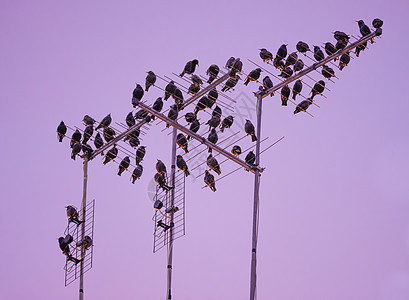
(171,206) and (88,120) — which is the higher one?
(88,120)

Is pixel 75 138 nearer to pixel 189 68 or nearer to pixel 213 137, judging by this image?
pixel 189 68

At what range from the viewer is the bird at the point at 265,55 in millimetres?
23766

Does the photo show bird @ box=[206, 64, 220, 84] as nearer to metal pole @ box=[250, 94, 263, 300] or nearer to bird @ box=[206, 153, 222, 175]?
bird @ box=[206, 153, 222, 175]

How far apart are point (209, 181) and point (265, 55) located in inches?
144

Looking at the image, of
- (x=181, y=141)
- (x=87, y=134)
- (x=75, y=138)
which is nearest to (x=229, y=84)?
(x=181, y=141)

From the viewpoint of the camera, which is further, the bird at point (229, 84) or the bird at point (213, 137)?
the bird at point (229, 84)

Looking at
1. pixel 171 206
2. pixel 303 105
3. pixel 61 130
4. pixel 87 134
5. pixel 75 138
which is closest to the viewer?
pixel 171 206

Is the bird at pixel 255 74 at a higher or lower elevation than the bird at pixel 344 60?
lower

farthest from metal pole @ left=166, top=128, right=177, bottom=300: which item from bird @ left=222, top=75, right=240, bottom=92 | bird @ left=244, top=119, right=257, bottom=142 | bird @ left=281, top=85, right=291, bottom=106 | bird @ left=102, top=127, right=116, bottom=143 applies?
bird @ left=281, top=85, right=291, bottom=106

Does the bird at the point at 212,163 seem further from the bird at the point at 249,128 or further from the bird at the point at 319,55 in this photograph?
the bird at the point at 319,55

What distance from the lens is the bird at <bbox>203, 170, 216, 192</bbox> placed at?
22156 mm

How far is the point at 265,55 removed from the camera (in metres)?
23.9

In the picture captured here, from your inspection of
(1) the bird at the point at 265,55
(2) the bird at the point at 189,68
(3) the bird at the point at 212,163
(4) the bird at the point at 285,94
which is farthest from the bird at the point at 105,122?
(4) the bird at the point at 285,94

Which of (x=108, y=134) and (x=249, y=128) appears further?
(x=108, y=134)
